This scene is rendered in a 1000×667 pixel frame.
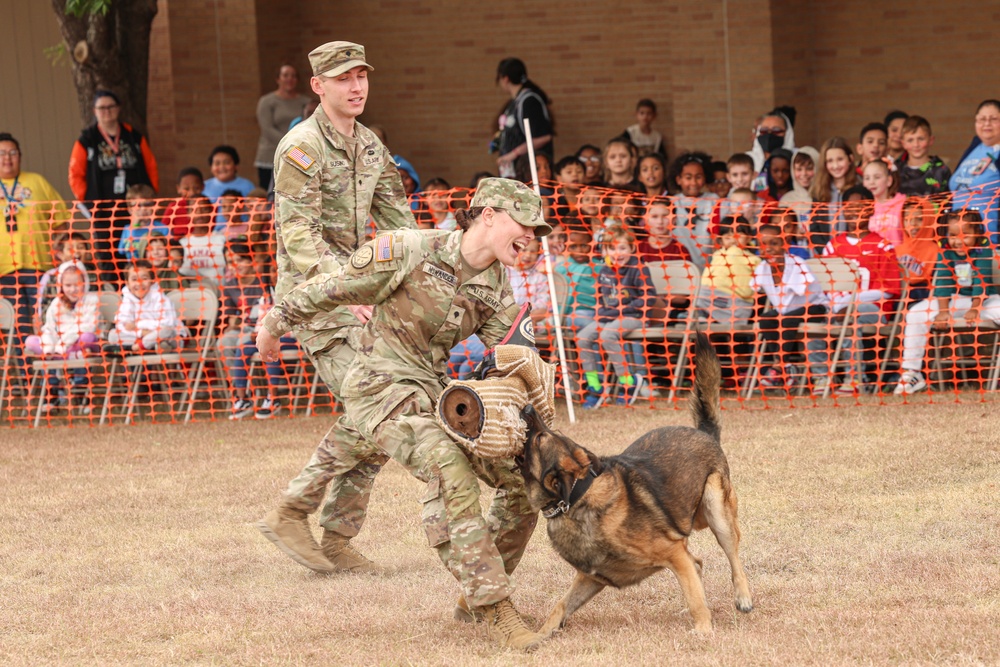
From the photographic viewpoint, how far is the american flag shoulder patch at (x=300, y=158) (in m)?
5.39

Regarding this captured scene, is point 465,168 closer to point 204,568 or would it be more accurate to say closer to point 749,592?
point 204,568

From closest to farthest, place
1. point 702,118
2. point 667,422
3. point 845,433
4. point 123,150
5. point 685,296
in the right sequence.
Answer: point 845,433 < point 667,422 < point 685,296 < point 123,150 < point 702,118

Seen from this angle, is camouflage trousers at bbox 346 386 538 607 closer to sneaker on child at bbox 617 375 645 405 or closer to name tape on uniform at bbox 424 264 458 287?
name tape on uniform at bbox 424 264 458 287

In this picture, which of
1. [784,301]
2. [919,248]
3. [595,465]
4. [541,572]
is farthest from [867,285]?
[595,465]

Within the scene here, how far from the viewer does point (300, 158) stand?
5391 millimetres

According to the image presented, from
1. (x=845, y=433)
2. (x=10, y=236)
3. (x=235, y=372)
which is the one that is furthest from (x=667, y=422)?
(x=10, y=236)

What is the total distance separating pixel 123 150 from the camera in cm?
1172

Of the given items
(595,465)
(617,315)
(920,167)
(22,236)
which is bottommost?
(595,465)

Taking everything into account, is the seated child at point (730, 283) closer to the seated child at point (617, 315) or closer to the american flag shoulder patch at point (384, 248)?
the seated child at point (617, 315)

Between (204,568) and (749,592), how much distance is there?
8.11ft

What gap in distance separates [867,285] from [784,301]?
583 mm

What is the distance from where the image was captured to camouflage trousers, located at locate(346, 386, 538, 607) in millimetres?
4246

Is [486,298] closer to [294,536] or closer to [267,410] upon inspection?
[294,536]

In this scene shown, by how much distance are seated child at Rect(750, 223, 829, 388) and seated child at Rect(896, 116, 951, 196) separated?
112 centimetres
